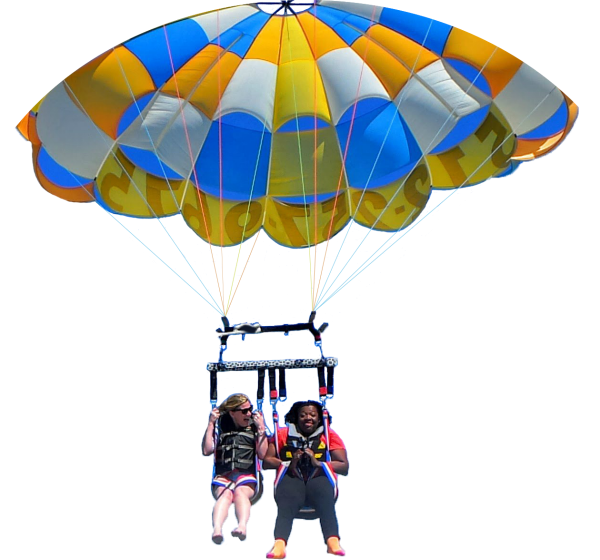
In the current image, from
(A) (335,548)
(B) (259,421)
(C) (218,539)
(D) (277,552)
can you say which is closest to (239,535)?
(C) (218,539)

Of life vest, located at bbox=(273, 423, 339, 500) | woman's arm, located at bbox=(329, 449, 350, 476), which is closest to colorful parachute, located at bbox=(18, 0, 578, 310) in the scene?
life vest, located at bbox=(273, 423, 339, 500)

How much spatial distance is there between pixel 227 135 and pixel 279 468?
2.50m

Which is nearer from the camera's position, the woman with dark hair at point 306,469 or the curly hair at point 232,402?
the woman with dark hair at point 306,469

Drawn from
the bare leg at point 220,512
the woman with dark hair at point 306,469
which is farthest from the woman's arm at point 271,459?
the bare leg at point 220,512

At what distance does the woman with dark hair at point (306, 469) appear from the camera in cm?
773

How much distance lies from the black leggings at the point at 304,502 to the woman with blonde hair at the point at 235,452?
0.20 metres

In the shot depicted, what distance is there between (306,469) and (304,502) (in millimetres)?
218

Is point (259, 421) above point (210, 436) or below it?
above

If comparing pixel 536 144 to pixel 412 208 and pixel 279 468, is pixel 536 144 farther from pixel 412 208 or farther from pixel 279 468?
pixel 279 468

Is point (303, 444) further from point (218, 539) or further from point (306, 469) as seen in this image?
point (218, 539)

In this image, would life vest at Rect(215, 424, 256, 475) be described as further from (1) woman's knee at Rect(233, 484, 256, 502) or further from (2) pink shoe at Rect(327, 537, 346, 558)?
(2) pink shoe at Rect(327, 537, 346, 558)

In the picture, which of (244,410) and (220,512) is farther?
(244,410)

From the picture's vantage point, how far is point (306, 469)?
795 centimetres

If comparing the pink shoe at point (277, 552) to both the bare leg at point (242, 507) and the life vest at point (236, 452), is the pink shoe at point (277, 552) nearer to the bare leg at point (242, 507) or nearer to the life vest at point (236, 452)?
the bare leg at point (242, 507)
